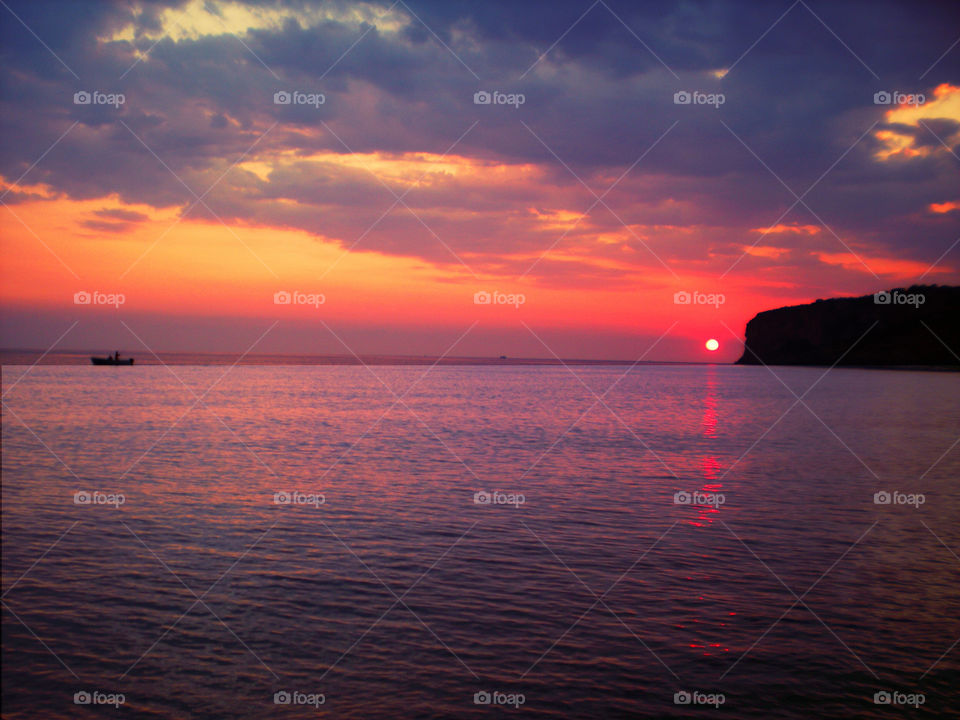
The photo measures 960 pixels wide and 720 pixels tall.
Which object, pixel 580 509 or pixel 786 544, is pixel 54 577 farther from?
pixel 786 544

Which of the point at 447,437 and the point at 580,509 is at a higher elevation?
the point at 447,437

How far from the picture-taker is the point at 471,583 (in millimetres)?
11656

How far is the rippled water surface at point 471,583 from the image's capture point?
8.22 meters

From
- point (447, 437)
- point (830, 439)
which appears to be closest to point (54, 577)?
point (447, 437)

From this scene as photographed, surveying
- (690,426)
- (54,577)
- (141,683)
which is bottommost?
A: (141,683)

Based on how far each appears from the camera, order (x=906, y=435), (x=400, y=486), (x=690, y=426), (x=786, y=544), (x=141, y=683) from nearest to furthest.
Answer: (x=141, y=683) < (x=786, y=544) < (x=400, y=486) < (x=906, y=435) < (x=690, y=426)

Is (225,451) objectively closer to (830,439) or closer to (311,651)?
(311,651)

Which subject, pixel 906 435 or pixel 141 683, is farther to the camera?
pixel 906 435

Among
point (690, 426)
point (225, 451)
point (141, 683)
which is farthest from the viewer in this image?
point (690, 426)

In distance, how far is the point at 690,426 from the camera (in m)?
39.5

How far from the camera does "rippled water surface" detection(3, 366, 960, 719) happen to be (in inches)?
324

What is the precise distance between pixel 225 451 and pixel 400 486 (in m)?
9.72

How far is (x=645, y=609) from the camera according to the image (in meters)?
10.7

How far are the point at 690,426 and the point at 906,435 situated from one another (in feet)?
34.7
